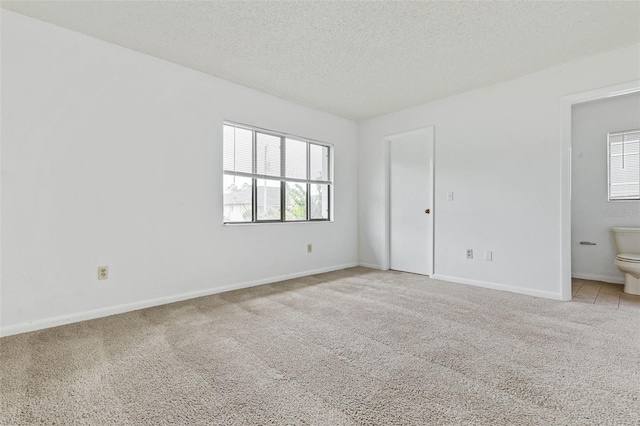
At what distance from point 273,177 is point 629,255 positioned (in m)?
4.11

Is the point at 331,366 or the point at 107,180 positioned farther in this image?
the point at 107,180

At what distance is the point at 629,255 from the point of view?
3316 millimetres

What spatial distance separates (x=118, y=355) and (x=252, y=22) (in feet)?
8.16

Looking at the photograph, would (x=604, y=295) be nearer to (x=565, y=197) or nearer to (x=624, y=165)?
(x=565, y=197)

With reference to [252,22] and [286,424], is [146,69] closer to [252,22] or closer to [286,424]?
[252,22]

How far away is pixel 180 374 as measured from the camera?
1649 millimetres

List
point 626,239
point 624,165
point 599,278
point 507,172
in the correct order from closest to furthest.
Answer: point 507,172, point 626,239, point 624,165, point 599,278

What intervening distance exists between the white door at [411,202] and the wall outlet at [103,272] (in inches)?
141

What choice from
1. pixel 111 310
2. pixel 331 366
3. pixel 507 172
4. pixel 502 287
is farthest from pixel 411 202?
pixel 111 310

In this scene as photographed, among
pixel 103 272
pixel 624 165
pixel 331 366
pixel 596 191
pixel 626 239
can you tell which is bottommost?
pixel 331 366

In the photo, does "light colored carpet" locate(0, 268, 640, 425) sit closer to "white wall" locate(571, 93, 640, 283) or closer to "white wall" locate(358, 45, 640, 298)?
"white wall" locate(358, 45, 640, 298)

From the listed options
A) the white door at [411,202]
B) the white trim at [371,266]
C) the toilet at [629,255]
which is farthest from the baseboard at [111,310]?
the toilet at [629,255]

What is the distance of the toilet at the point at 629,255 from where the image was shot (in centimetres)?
317

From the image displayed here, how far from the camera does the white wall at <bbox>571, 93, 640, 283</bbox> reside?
3752mm
